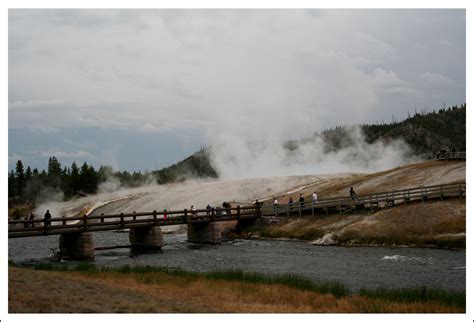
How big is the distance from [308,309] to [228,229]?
4618 cm

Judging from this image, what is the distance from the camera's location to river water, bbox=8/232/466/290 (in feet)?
113

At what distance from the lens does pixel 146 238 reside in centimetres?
5722

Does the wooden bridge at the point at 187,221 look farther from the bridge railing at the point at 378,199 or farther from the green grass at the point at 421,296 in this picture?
the green grass at the point at 421,296

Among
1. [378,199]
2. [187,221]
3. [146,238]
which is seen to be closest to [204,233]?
[187,221]

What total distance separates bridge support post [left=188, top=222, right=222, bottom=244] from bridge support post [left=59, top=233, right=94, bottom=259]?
14.7 m

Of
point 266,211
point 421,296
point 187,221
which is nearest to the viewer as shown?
point 421,296

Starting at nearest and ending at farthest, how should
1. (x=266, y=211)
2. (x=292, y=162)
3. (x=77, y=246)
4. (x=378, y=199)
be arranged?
(x=77, y=246) < (x=378, y=199) < (x=266, y=211) < (x=292, y=162)

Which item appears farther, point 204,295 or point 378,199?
point 378,199

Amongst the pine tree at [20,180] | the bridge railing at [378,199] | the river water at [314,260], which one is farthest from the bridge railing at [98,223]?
the pine tree at [20,180]

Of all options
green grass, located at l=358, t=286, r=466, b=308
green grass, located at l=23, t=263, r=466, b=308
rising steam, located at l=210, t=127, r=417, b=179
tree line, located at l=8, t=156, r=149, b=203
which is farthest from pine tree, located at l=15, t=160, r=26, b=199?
green grass, located at l=358, t=286, r=466, b=308

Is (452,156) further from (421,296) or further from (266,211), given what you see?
(421,296)

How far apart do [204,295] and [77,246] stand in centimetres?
2593

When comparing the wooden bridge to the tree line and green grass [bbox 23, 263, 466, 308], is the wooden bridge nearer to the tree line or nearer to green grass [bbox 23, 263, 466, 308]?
green grass [bbox 23, 263, 466, 308]

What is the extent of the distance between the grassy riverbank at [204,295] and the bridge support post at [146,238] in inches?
899
